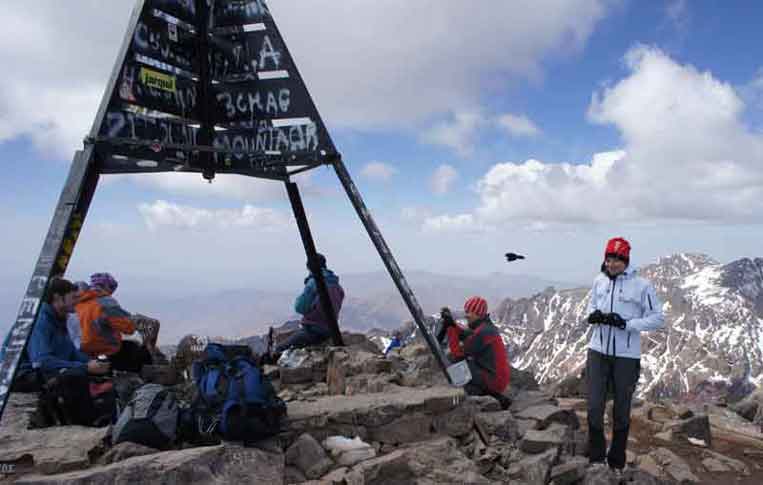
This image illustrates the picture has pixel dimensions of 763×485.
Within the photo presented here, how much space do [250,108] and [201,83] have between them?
0.77 meters

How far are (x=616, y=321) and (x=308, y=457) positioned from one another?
4295 millimetres

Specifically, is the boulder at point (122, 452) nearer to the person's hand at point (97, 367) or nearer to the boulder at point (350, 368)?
the person's hand at point (97, 367)

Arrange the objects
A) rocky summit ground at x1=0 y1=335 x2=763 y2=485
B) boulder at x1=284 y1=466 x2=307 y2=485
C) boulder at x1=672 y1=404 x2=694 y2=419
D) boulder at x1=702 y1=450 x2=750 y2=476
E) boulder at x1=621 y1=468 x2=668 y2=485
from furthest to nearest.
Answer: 1. boulder at x1=672 y1=404 x2=694 y2=419
2. boulder at x1=702 y1=450 x2=750 y2=476
3. boulder at x1=621 y1=468 x2=668 y2=485
4. boulder at x1=284 y1=466 x2=307 y2=485
5. rocky summit ground at x1=0 y1=335 x2=763 y2=485

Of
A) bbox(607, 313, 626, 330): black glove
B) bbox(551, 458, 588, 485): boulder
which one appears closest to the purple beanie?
bbox(551, 458, 588, 485): boulder

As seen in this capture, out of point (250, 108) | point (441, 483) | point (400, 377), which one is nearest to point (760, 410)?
point (400, 377)

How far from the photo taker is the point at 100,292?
862 centimetres

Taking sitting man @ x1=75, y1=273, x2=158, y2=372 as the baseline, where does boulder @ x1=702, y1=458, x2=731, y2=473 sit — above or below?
below

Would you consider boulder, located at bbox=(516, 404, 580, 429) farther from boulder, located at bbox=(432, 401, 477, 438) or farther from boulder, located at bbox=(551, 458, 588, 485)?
boulder, located at bbox=(432, 401, 477, 438)

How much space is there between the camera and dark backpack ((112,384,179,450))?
5.46 m

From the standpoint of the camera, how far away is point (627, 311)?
743 cm

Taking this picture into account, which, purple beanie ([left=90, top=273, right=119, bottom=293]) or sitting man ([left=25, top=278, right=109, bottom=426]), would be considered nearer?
sitting man ([left=25, top=278, right=109, bottom=426])

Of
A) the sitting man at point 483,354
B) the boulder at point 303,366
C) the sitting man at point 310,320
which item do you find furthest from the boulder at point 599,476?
the sitting man at point 310,320

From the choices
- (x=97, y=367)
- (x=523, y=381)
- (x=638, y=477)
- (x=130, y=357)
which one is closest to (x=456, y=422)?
(x=638, y=477)

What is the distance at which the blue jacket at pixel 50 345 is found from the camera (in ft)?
23.9
